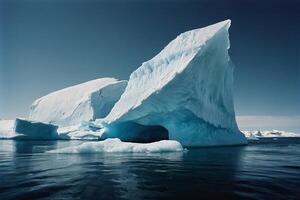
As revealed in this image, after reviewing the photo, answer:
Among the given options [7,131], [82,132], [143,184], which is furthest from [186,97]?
[7,131]

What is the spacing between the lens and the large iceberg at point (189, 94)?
28.0 metres

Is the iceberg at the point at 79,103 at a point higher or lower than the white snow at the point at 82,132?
higher

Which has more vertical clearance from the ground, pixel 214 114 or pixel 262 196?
pixel 214 114

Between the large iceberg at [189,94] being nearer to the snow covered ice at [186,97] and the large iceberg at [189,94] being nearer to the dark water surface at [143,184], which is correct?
the snow covered ice at [186,97]

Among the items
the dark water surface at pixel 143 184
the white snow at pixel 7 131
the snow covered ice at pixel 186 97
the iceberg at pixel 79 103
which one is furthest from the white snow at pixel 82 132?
the dark water surface at pixel 143 184

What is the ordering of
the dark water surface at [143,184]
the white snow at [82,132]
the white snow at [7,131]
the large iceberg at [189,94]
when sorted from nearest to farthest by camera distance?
the dark water surface at [143,184], the large iceberg at [189,94], the white snow at [82,132], the white snow at [7,131]

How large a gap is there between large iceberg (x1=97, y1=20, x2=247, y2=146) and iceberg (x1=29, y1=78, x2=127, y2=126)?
692 inches

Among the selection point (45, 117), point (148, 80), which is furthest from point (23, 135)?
point (148, 80)

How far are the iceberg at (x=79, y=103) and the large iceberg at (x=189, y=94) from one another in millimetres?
17583

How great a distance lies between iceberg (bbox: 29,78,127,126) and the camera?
167 ft

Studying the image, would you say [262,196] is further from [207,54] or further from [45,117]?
[45,117]

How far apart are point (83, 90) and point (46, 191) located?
51.4 metres

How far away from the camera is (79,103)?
5266 centimetres

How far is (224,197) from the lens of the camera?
7355mm
